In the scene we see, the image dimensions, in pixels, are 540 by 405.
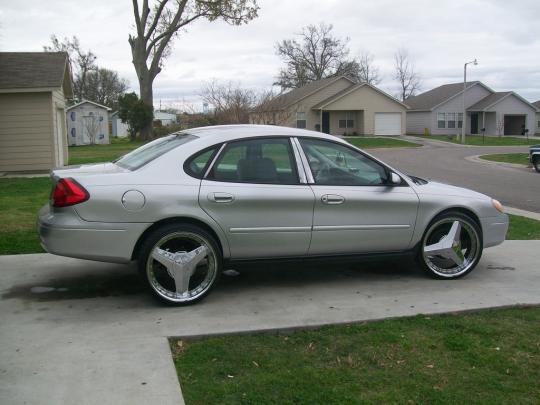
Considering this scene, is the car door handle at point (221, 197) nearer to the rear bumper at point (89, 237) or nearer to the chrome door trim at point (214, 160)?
the chrome door trim at point (214, 160)

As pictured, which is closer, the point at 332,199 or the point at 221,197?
the point at 221,197

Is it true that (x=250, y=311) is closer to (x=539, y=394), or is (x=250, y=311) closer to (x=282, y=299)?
(x=282, y=299)

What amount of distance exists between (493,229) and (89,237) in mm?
4015

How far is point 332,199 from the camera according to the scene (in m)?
5.50

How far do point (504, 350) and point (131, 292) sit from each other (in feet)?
10.6

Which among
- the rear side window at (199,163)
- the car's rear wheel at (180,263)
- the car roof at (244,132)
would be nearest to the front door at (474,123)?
the car roof at (244,132)

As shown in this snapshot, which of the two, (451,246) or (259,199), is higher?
(259,199)

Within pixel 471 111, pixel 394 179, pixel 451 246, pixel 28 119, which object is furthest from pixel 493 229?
pixel 471 111

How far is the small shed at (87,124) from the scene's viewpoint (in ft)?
146

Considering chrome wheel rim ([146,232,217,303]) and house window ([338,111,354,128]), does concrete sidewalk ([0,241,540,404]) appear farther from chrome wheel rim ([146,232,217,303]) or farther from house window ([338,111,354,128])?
house window ([338,111,354,128])

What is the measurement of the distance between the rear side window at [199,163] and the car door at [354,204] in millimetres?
920

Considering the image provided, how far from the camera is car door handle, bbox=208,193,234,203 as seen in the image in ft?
16.9

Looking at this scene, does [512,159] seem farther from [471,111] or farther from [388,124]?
[471,111]

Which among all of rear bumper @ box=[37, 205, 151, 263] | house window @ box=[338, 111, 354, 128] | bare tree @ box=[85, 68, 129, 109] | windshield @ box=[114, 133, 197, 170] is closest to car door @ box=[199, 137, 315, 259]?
windshield @ box=[114, 133, 197, 170]
